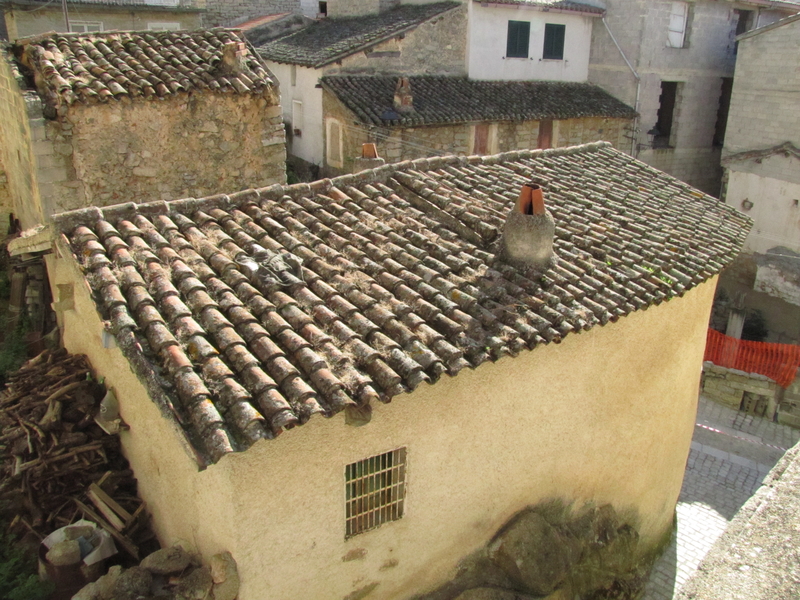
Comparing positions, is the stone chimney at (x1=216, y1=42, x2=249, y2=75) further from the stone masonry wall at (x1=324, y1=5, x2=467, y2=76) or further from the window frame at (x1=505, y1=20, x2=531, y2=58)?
the window frame at (x1=505, y1=20, x2=531, y2=58)

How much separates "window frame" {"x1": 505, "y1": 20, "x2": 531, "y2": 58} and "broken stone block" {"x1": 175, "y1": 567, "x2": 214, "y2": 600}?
21.7 m

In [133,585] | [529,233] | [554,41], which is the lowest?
[133,585]

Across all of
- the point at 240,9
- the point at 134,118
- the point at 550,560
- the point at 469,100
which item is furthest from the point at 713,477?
the point at 240,9

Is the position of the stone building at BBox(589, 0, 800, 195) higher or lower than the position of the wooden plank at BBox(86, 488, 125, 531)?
higher

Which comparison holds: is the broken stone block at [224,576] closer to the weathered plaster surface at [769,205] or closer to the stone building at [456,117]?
the stone building at [456,117]

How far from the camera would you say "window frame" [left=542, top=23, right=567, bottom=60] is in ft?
79.4

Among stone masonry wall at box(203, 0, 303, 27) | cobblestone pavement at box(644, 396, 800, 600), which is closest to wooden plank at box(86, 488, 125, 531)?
cobblestone pavement at box(644, 396, 800, 600)

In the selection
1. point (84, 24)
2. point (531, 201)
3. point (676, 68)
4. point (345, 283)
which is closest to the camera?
point (345, 283)

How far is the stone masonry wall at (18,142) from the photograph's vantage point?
1060cm

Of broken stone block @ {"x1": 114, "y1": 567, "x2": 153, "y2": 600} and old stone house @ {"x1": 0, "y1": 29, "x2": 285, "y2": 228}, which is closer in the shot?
broken stone block @ {"x1": 114, "y1": 567, "x2": 153, "y2": 600}

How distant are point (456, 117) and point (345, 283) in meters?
15.0

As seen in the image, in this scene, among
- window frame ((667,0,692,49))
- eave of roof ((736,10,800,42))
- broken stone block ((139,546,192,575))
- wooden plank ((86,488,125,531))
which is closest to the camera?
broken stone block ((139,546,192,575))

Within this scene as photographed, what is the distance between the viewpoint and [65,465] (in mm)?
6977

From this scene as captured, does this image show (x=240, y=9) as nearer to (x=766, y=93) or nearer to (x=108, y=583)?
(x=766, y=93)
